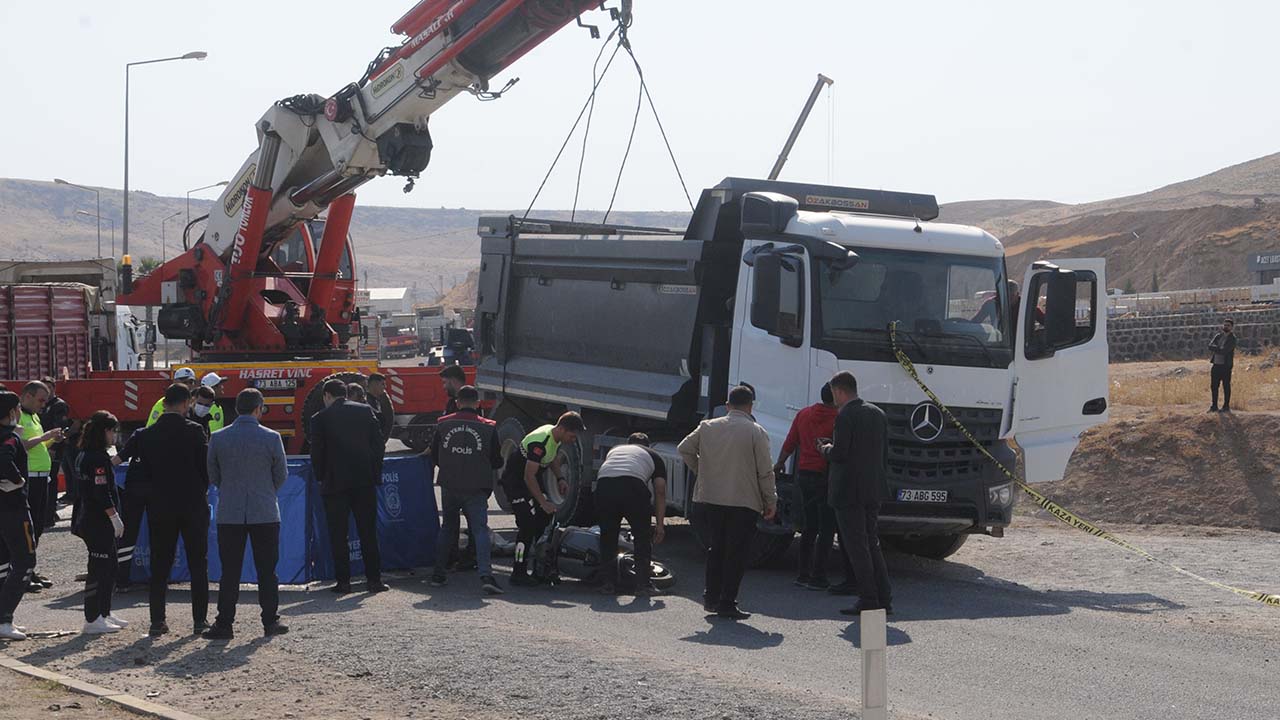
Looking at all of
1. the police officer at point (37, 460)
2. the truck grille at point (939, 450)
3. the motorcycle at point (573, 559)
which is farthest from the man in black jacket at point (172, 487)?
the truck grille at point (939, 450)

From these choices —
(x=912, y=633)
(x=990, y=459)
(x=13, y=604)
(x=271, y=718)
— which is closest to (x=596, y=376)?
(x=990, y=459)

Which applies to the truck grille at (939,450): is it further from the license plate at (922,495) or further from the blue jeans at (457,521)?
the blue jeans at (457,521)

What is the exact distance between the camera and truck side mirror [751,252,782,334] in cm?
1208

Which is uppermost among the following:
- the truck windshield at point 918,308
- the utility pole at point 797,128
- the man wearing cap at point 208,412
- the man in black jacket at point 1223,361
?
the utility pole at point 797,128

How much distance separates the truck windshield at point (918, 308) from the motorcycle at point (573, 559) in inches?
91.6

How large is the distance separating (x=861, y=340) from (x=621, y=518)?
2465 mm

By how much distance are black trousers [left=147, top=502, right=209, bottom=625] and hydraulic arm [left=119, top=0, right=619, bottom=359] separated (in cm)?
924

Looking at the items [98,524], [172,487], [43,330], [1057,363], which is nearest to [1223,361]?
[1057,363]

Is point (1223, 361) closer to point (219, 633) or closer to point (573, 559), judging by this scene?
point (573, 559)

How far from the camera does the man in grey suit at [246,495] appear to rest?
984cm

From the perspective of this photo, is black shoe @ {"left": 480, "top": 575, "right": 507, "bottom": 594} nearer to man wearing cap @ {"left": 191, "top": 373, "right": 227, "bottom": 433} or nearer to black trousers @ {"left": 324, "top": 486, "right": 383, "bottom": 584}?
black trousers @ {"left": 324, "top": 486, "right": 383, "bottom": 584}

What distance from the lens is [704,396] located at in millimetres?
13281

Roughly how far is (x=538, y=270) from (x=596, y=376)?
163cm

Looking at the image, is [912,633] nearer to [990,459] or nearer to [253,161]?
[990,459]
